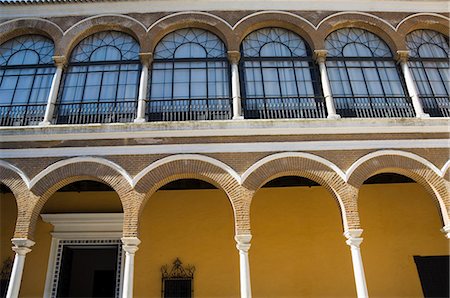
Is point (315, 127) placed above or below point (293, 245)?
above

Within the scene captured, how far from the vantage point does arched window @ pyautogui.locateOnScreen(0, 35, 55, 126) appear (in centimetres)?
1021

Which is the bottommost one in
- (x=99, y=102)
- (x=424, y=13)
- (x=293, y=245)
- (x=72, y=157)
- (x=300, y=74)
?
(x=293, y=245)

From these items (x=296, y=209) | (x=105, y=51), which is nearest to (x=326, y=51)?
(x=296, y=209)

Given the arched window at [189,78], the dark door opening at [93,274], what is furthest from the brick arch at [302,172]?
the dark door opening at [93,274]

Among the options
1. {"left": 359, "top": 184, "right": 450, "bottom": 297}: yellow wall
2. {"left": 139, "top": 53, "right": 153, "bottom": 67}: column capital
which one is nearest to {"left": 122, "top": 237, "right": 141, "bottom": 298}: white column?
{"left": 139, "top": 53, "right": 153, "bottom": 67}: column capital

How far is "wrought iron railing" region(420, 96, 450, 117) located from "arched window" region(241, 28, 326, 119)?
9.21 feet

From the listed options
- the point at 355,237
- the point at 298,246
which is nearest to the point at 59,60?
the point at 298,246

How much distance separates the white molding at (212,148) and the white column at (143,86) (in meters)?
0.93

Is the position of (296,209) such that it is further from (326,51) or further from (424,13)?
(424,13)

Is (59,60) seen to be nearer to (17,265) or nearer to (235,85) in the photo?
(235,85)

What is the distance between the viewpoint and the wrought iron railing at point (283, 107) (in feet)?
33.2

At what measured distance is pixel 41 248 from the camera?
34.1 ft

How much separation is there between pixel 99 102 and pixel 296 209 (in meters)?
5.98

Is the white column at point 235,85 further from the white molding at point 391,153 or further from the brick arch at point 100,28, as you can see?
the white molding at point 391,153
